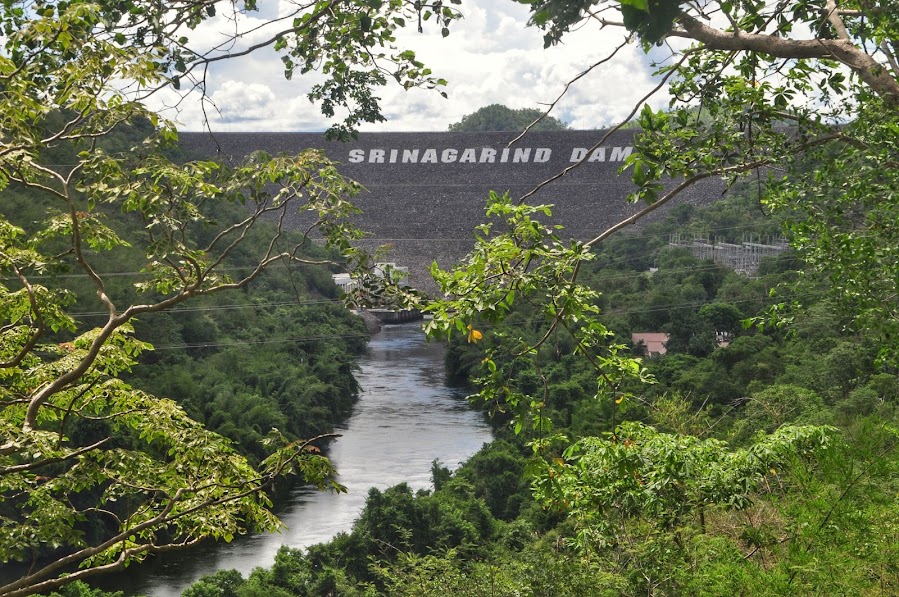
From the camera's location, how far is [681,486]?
427cm

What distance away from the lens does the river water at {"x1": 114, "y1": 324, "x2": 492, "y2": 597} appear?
8.77 metres

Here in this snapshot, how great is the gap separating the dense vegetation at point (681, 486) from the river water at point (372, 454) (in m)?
0.72

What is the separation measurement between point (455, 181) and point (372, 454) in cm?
1036

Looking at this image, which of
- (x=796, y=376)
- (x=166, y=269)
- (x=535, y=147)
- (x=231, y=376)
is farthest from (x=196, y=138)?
(x=166, y=269)

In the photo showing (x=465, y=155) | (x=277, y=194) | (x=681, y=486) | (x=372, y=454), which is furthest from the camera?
(x=465, y=155)

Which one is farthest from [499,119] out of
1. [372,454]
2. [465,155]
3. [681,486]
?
[681,486]

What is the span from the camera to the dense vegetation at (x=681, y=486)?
3.64 metres

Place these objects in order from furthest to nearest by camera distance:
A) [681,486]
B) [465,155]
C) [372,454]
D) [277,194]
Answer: [465,155] → [372,454] → [681,486] → [277,194]

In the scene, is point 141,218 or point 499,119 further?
point 499,119

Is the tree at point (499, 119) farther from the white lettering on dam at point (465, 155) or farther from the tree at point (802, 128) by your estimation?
the tree at point (802, 128)

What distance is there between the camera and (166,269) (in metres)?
3.47

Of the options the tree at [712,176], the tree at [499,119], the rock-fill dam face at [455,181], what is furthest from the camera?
the tree at [499,119]

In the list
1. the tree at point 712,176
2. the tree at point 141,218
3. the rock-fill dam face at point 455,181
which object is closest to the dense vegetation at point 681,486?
the tree at point 712,176

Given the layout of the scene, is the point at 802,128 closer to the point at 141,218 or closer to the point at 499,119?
the point at 141,218
